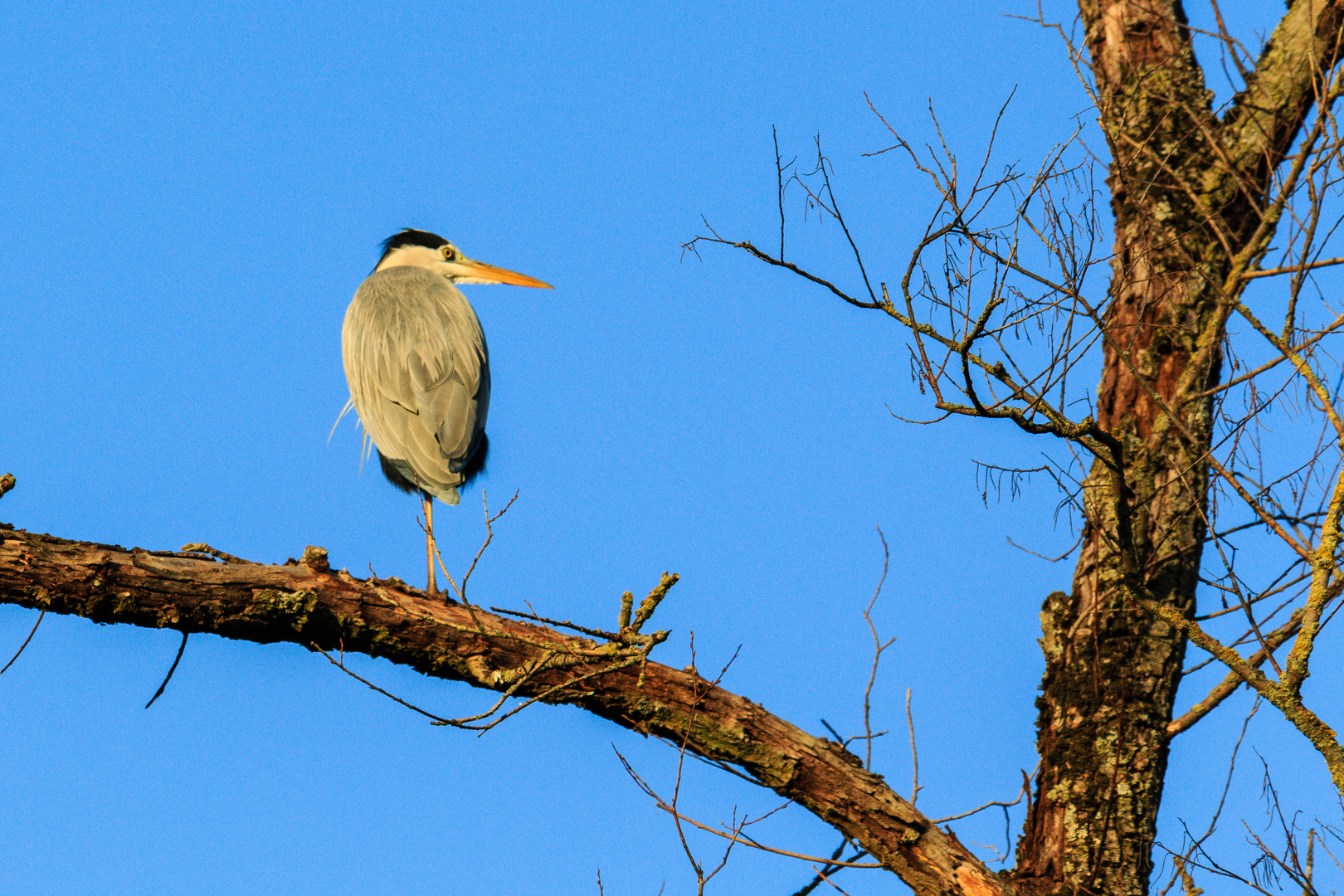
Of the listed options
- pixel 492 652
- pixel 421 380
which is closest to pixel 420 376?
pixel 421 380

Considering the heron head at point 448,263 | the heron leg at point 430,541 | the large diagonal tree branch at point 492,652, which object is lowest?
the large diagonal tree branch at point 492,652

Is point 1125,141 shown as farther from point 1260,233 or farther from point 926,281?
point 926,281

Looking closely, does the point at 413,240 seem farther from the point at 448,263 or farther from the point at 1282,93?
the point at 1282,93

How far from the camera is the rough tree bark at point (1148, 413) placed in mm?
3664

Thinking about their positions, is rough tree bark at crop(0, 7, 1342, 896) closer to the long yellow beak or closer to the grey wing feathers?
the grey wing feathers

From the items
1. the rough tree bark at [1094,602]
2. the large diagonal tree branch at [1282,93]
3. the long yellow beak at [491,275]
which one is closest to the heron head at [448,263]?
the long yellow beak at [491,275]

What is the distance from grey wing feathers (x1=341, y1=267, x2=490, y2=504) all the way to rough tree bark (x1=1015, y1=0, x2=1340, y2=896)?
9.35 ft

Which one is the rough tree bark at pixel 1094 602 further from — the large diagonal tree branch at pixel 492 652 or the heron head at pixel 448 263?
the heron head at pixel 448 263

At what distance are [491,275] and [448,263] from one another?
0.94 feet

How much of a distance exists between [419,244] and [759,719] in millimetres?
4598

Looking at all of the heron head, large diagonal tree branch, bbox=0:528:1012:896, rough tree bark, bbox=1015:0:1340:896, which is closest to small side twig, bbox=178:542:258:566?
large diagonal tree branch, bbox=0:528:1012:896

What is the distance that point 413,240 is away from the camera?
6.91 meters

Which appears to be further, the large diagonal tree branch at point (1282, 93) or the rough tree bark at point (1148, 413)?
the large diagonal tree branch at point (1282, 93)

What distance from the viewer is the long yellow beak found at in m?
6.77
